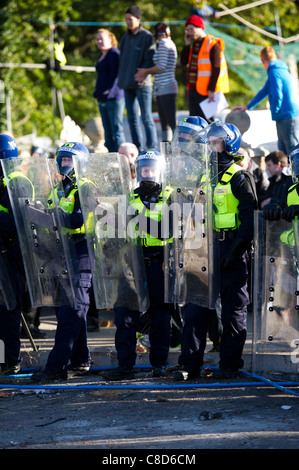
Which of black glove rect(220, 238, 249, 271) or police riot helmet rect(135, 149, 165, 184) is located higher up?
police riot helmet rect(135, 149, 165, 184)

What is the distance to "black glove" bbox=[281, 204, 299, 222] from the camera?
6.57 metres

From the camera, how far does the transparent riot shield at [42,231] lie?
729cm

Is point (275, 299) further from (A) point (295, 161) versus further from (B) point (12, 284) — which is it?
(B) point (12, 284)

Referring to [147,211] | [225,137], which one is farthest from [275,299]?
[225,137]

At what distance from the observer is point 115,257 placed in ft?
23.8

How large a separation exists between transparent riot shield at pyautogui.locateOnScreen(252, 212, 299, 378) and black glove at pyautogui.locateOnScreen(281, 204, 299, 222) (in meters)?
0.17

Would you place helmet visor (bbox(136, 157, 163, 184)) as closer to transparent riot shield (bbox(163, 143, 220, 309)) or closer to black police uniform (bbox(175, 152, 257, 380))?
transparent riot shield (bbox(163, 143, 220, 309))

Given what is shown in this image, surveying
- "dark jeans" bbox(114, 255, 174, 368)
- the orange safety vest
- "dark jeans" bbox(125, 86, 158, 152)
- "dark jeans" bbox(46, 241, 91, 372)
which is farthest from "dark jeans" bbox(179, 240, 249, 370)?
"dark jeans" bbox(125, 86, 158, 152)

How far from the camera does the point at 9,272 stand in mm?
7723

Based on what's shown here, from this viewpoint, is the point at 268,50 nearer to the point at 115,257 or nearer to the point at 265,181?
the point at 265,181

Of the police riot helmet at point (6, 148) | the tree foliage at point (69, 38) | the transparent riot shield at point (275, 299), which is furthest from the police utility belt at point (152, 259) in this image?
the tree foliage at point (69, 38)

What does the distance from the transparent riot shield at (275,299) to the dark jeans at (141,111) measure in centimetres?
448

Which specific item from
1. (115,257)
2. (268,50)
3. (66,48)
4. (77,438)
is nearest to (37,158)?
(115,257)

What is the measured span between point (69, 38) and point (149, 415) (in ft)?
77.6
